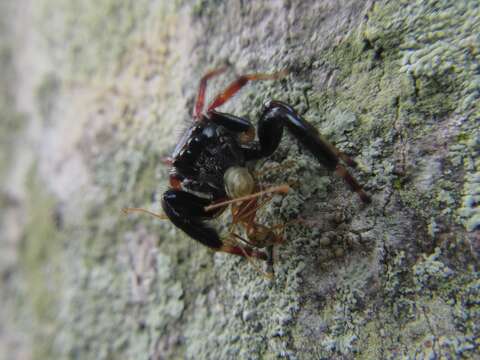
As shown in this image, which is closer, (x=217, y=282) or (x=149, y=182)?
(x=217, y=282)

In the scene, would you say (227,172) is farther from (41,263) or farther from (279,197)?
(41,263)

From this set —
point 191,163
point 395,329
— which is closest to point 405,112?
point 395,329

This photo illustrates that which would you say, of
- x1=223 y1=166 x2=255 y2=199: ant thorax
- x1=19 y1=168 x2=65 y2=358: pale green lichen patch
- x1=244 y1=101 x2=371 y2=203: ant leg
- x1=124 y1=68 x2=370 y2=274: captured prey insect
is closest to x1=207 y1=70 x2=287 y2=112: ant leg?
x1=124 y1=68 x2=370 y2=274: captured prey insect

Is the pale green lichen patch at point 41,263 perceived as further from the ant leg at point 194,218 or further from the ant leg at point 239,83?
the ant leg at point 239,83

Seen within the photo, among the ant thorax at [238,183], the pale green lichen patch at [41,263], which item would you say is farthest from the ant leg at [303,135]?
the pale green lichen patch at [41,263]

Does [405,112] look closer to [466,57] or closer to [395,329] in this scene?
[466,57]

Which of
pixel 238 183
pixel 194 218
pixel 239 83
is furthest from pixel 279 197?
pixel 239 83
